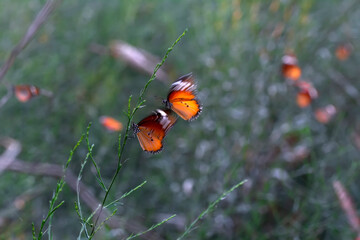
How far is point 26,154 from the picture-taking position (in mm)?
2406

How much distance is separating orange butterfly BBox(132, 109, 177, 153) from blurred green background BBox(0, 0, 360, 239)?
1280mm

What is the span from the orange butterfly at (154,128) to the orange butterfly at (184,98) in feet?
0.21

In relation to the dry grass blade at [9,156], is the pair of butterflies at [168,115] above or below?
below

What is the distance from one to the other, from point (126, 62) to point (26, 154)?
35.7 inches

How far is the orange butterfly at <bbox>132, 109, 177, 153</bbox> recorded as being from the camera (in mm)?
910

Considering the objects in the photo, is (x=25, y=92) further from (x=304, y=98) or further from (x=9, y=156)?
(x=304, y=98)

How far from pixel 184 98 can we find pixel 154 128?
0.44 ft

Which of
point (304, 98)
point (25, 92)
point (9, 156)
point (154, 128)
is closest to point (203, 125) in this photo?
point (304, 98)

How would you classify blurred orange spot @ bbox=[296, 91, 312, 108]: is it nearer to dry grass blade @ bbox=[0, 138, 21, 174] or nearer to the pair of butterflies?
the pair of butterflies

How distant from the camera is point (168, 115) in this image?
91 cm

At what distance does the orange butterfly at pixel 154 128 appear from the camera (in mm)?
910

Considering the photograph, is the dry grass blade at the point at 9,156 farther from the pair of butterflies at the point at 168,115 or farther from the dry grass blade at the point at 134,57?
the dry grass blade at the point at 134,57

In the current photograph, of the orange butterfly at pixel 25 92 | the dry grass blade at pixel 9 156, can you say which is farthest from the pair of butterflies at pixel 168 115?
the orange butterfly at pixel 25 92

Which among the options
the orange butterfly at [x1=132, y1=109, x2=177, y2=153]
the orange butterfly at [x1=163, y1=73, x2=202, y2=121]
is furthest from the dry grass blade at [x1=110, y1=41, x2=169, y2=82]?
the orange butterfly at [x1=132, y1=109, x2=177, y2=153]
